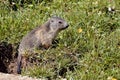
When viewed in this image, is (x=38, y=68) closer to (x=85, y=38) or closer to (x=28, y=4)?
(x=85, y=38)

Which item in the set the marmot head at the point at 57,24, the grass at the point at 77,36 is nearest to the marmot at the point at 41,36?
the marmot head at the point at 57,24

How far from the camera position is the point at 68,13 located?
23.0ft

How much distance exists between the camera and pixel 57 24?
20.2 feet

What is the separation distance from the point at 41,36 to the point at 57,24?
11.6 inches

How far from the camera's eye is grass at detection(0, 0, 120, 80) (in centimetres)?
570

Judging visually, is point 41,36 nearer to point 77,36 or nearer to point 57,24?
point 57,24

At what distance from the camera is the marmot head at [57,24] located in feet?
20.0

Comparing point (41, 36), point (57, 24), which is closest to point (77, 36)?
point (57, 24)

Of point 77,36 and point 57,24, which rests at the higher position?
point 57,24

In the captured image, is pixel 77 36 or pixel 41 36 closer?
pixel 41 36

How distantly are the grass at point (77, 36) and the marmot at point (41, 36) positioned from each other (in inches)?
7.1

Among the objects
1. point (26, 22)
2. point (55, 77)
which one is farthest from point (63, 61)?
point (26, 22)

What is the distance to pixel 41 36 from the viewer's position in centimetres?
618

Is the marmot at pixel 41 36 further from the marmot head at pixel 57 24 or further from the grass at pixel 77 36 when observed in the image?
the grass at pixel 77 36
